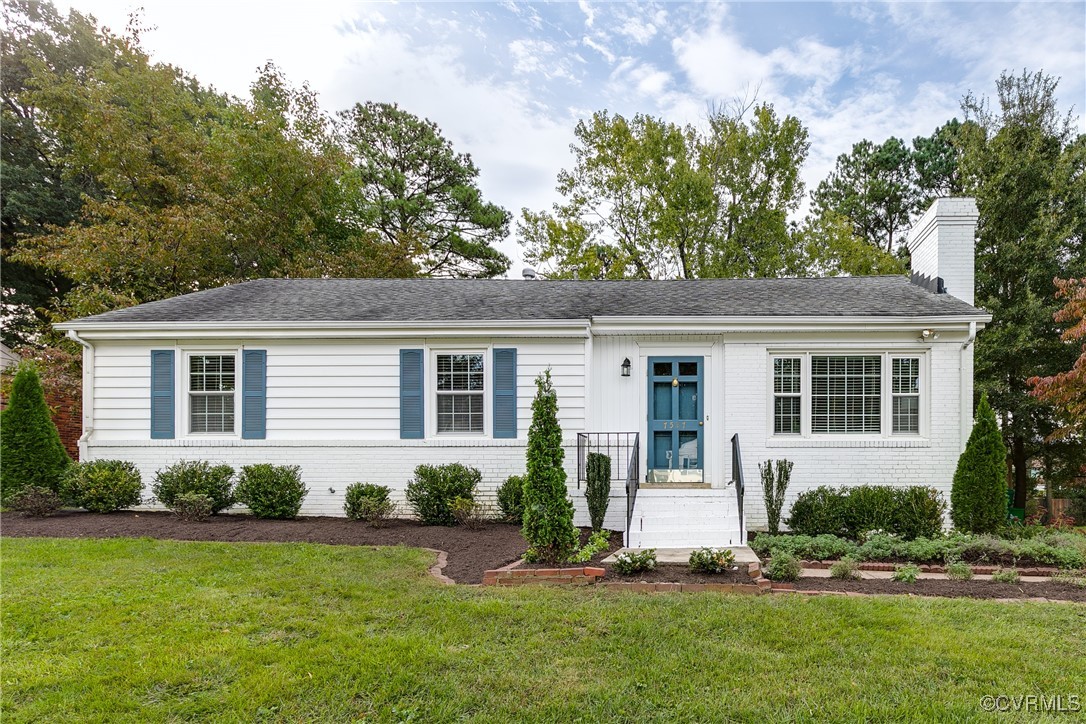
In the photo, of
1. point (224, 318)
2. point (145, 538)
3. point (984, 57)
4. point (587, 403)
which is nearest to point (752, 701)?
point (587, 403)

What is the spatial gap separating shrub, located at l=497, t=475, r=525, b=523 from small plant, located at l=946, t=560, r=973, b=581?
17.0 ft

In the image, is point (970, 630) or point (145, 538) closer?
point (970, 630)

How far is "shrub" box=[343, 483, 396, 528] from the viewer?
7.67 m

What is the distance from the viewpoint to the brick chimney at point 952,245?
877 centimetres

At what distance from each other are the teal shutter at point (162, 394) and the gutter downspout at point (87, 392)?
1.00 meters

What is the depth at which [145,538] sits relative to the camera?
6.62 meters

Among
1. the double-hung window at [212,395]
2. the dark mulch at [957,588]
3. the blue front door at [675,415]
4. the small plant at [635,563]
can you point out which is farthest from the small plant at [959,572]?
the double-hung window at [212,395]

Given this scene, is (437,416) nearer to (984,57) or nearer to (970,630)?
(970,630)

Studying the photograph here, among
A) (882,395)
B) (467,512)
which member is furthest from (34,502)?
(882,395)

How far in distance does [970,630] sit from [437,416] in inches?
269

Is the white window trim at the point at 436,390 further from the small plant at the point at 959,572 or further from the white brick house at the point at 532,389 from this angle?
the small plant at the point at 959,572

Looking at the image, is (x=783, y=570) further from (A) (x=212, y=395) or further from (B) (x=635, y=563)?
(A) (x=212, y=395)

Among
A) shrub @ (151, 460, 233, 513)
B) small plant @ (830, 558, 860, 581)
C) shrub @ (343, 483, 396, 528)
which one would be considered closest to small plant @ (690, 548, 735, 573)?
small plant @ (830, 558, 860, 581)

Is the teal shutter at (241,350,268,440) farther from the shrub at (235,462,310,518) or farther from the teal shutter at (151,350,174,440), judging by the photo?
the teal shutter at (151,350,174,440)
